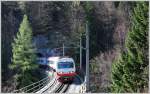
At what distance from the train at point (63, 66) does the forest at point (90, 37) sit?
1.01ft

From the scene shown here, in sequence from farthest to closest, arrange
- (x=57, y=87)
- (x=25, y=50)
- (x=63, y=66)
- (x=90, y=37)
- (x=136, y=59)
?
1. (x=63, y=66)
2. (x=90, y=37)
3. (x=25, y=50)
4. (x=136, y=59)
5. (x=57, y=87)

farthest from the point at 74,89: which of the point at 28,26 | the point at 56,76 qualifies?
the point at 28,26

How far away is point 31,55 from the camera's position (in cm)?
1442

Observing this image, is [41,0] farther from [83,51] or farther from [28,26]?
[83,51]

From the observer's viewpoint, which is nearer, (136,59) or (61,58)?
(136,59)

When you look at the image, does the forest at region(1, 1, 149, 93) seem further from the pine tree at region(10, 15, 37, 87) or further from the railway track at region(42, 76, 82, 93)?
the railway track at region(42, 76, 82, 93)

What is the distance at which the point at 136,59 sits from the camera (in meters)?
13.0

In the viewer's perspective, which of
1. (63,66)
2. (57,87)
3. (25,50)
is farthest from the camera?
(63,66)

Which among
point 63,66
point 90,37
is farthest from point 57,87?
point 90,37

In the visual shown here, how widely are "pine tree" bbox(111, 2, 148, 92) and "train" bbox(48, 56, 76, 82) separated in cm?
151

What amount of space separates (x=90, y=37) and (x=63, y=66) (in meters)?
1.40

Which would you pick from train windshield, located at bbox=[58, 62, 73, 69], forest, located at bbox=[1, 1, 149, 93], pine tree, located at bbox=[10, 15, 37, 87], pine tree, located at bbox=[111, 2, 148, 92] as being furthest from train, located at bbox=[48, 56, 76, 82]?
pine tree, located at bbox=[111, 2, 148, 92]

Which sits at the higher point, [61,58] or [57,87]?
[61,58]

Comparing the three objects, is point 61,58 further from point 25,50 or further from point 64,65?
point 25,50
